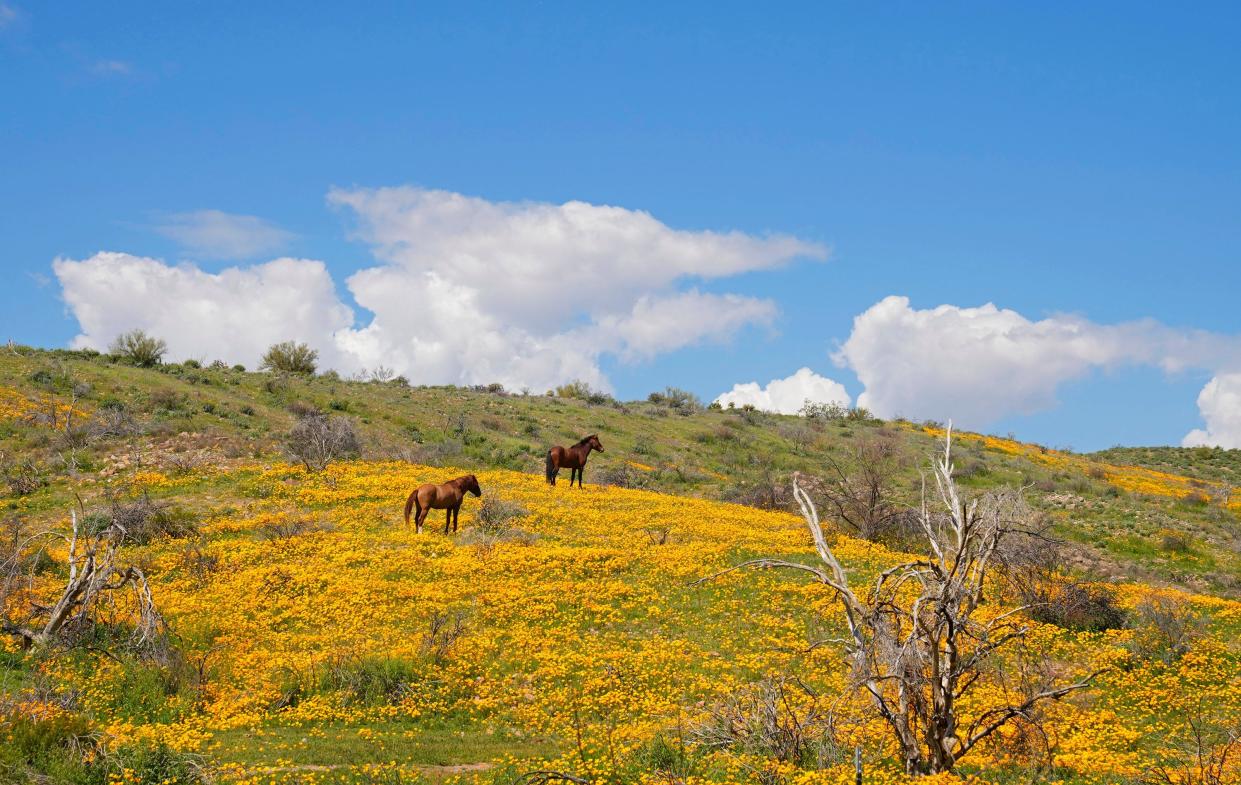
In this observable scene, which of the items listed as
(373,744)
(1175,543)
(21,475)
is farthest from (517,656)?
(1175,543)

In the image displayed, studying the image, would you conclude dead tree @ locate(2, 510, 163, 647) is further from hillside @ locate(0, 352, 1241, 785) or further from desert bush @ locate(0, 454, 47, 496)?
desert bush @ locate(0, 454, 47, 496)

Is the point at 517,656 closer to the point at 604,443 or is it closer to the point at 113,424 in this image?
the point at 113,424

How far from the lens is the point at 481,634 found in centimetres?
1694

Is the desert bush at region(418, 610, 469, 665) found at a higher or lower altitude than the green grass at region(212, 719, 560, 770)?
higher

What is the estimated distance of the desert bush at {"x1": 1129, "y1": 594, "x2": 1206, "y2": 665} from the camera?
56.5 feet

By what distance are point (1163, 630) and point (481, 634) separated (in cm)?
1558

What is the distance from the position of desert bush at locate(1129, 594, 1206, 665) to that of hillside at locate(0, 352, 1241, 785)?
83 millimetres

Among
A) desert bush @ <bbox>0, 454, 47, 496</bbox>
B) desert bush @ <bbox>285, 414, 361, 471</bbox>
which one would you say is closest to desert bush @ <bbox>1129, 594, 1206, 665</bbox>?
desert bush @ <bbox>285, 414, 361, 471</bbox>

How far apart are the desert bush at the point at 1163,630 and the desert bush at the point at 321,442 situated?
88.8ft

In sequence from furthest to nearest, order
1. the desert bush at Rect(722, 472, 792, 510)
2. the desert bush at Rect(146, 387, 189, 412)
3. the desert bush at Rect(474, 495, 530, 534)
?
the desert bush at Rect(146, 387, 189, 412), the desert bush at Rect(722, 472, 792, 510), the desert bush at Rect(474, 495, 530, 534)

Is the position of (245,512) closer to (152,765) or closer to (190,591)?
(190,591)

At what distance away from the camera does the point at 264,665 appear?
15289 millimetres

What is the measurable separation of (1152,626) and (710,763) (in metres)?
13.3

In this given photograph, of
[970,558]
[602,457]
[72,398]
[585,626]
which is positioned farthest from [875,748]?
[72,398]
